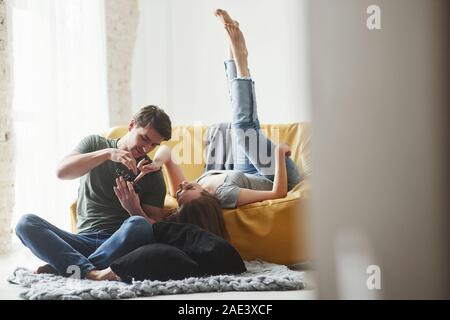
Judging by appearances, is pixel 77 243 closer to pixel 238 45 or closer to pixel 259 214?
pixel 259 214

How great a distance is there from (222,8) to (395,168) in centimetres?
119

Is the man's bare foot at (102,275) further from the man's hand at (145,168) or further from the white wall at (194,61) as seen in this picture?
the white wall at (194,61)

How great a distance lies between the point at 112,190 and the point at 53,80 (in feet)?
1.49

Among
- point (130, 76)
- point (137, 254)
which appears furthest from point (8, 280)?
point (130, 76)

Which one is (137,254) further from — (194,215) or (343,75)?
(343,75)

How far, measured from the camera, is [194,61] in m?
1.64

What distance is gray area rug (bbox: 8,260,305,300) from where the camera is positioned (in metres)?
1.40

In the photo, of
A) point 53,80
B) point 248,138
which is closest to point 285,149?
point 248,138

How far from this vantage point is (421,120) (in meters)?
0.59

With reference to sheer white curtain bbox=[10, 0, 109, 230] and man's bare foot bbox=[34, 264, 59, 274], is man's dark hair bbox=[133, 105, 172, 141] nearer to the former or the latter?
sheer white curtain bbox=[10, 0, 109, 230]

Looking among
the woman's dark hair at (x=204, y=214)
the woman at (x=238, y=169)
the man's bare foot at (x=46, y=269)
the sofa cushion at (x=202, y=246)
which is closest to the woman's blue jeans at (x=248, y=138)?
the woman at (x=238, y=169)

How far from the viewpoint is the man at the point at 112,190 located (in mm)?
1589

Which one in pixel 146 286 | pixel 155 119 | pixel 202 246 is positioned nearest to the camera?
pixel 146 286

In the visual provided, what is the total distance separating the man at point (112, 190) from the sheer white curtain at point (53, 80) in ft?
0.33
